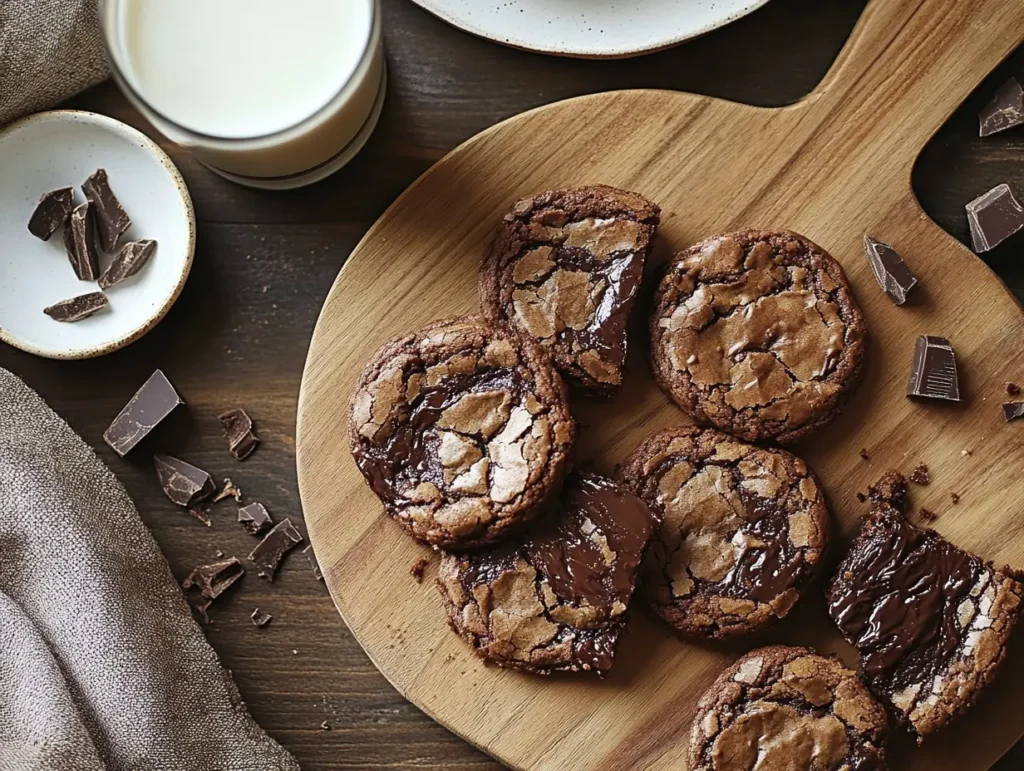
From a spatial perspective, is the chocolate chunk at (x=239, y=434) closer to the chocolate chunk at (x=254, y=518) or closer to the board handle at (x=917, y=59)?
the chocolate chunk at (x=254, y=518)

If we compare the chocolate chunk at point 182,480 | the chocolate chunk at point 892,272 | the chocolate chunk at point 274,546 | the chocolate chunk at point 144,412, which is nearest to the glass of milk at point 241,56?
the chocolate chunk at point 144,412

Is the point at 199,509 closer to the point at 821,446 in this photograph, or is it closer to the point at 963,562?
the point at 821,446

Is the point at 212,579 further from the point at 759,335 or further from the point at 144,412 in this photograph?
the point at 759,335

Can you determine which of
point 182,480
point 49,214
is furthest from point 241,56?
point 182,480

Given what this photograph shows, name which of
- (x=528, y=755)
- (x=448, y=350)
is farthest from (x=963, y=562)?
(x=448, y=350)

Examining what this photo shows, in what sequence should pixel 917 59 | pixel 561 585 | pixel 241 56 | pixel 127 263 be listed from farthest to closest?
pixel 127 263 < pixel 917 59 < pixel 561 585 < pixel 241 56

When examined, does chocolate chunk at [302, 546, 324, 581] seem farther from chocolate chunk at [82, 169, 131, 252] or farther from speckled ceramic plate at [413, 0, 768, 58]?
speckled ceramic plate at [413, 0, 768, 58]
